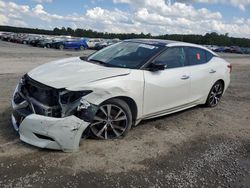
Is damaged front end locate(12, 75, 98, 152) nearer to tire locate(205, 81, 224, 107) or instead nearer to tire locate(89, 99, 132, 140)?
tire locate(89, 99, 132, 140)

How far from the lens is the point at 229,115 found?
6738 millimetres

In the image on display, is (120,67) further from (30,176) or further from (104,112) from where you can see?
(30,176)

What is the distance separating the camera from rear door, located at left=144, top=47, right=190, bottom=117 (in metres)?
5.05

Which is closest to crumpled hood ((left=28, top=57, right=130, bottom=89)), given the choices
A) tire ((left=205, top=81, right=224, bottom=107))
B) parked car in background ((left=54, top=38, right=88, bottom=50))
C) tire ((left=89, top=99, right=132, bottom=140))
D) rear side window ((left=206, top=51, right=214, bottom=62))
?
tire ((left=89, top=99, right=132, bottom=140))

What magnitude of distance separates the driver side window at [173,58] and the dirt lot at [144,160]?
42.7 inches

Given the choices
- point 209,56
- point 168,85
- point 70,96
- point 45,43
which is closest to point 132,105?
point 168,85

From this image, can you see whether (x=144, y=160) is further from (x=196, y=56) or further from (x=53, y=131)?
(x=196, y=56)

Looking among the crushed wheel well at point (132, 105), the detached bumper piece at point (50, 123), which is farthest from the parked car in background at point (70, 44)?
the detached bumper piece at point (50, 123)

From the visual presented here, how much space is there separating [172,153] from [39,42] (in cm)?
3750

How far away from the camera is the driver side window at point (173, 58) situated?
539 centimetres

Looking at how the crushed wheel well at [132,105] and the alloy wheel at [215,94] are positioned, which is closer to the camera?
the crushed wheel well at [132,105]

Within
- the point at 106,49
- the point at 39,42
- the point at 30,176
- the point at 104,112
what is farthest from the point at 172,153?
the point at 39,42

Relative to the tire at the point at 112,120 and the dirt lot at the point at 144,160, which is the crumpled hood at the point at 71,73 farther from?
the dirt lot at the point at 144,160

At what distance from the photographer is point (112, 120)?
461 centimetres
